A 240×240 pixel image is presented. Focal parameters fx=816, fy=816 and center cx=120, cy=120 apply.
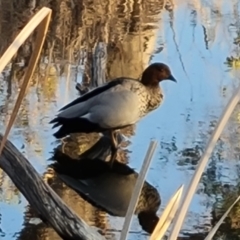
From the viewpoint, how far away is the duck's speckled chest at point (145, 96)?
450cm

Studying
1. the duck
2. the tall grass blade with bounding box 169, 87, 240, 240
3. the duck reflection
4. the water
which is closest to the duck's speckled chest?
the duck

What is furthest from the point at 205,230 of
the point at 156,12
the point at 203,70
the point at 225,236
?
the point at 156,12

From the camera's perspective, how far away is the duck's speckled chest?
177 inches

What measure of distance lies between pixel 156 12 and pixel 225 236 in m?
4.75

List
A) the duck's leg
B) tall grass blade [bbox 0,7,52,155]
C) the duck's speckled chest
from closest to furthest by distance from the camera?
1. tall grass blade [bbox 0,7,52,155]
2. the duck's leg
3. the duck's speckled chest

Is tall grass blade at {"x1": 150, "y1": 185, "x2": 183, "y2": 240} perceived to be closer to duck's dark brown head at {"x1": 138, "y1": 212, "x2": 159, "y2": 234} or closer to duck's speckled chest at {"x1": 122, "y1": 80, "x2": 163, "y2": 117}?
duck's dark brown head at {"x1": 138, "y1": 212, "x2": 159, "y2": 234}

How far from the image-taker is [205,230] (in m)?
3.54

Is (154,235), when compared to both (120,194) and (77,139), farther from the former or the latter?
(77,139)

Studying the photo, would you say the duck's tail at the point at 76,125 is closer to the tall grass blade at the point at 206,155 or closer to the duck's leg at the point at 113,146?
the duck's leg at the point at 113,146

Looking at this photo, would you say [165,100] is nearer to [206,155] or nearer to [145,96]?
[145,96]

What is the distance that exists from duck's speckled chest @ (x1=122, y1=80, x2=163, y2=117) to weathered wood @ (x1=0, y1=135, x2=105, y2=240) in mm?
1189

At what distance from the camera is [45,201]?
329cm

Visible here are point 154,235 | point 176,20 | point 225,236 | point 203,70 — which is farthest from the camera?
point 176,20

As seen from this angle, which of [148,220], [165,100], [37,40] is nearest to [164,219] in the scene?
[37,40]
